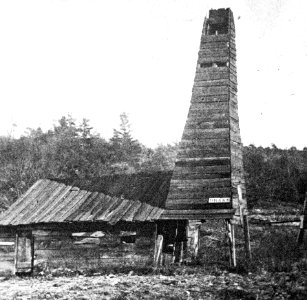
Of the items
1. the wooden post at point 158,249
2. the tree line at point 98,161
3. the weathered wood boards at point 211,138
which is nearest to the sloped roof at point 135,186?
the wooden post at point 158,249

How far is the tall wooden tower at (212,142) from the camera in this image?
1673 cm

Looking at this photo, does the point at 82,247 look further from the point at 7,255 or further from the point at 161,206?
the point at 7,255

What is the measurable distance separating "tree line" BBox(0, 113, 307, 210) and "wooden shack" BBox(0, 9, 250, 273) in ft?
27.8

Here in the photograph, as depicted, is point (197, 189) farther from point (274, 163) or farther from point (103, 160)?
point (103, 160)

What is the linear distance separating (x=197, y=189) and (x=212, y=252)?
4.56 m

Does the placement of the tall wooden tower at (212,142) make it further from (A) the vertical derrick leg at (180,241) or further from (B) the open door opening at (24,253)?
(B) the open door opening at (24,253)

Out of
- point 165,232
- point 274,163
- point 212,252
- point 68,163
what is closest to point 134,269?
point 165,232

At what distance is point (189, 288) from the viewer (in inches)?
409

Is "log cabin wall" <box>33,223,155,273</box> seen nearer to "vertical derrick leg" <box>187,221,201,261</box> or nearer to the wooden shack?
the wooden shack

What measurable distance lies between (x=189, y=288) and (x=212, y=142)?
8.71m

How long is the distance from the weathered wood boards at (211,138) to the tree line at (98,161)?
37.9ft

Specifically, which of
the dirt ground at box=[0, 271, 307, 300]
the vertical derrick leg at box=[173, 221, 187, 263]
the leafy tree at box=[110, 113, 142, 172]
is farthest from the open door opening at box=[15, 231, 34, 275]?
the leafy tree at box=[110, 113, 142, 172]

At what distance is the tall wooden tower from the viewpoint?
16734 millimetres

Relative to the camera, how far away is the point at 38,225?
63.3 ft
